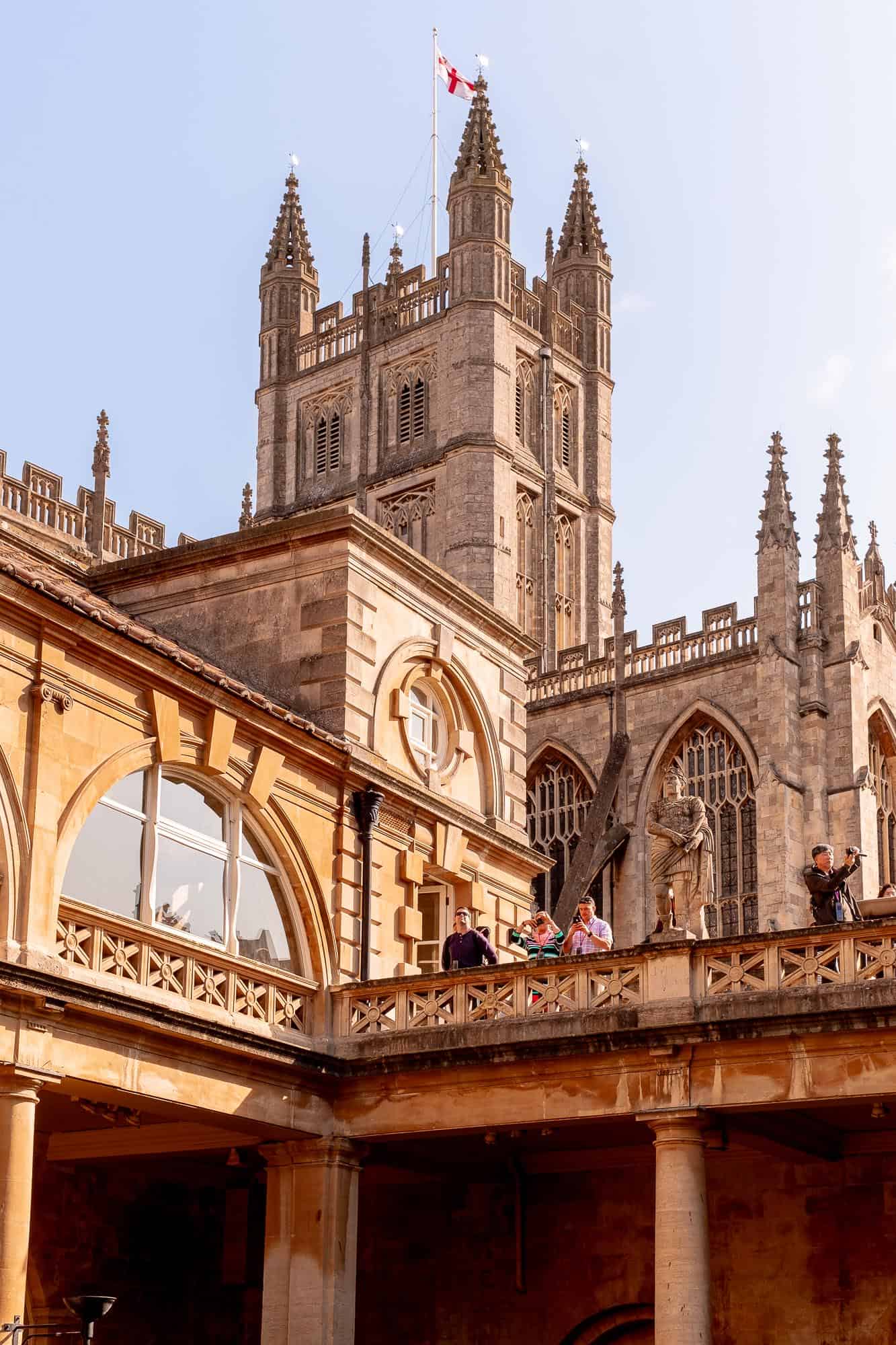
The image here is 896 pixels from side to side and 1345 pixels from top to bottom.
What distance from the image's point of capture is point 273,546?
85.6 feet

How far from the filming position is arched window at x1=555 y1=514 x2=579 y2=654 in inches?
2670

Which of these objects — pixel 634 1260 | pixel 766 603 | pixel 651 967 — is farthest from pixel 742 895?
pixel 651 967

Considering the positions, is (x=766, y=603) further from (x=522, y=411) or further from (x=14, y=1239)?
(x=14, y=1239)

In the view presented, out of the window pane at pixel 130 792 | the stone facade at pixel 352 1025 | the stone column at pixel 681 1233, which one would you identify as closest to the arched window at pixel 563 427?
the stone facade at pixel 352 1025

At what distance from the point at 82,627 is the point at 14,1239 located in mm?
5995

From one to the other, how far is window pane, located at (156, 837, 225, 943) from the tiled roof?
5.91 feet

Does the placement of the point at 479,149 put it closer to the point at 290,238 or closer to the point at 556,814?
the point at 290,238

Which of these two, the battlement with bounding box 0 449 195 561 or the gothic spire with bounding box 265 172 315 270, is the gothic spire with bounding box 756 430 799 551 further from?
the gothic spire with bounding box 265 172 315 270

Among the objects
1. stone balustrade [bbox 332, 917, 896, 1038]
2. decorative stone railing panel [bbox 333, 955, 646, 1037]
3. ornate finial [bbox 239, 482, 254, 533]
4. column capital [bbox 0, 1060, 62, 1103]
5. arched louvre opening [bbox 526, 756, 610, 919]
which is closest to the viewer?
column capital [bbox 0, 1060, 62, 1103]

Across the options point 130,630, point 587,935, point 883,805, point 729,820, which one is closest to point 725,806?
point 729,820

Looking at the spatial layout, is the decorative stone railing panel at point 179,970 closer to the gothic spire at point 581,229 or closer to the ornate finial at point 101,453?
the ornate finial at point 101,453

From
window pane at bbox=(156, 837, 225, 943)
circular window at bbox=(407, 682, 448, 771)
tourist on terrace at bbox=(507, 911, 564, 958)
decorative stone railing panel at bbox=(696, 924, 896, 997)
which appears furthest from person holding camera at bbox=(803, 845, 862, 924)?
circular window at bbox=(407, 682, 448, 771)

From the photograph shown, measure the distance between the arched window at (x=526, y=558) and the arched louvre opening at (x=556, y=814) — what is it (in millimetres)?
14777

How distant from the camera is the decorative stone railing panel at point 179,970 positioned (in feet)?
64.9
